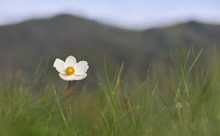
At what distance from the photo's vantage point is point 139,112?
263cm

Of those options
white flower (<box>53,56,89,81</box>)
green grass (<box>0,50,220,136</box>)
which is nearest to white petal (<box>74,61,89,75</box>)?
white flower (<box>53,56,89,81</box>)

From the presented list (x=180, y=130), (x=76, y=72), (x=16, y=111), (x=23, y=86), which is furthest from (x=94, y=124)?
(x=23, y=86)

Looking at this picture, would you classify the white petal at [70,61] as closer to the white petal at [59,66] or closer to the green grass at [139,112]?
the white petal at [59,66]

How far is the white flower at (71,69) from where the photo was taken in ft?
8.77

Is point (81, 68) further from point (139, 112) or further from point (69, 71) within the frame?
point (139, 112)

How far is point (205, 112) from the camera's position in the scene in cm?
244

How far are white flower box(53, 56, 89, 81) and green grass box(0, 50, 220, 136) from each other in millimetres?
82

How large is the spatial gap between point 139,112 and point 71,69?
16.2 inches

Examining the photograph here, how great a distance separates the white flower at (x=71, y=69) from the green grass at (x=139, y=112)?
0.27 ft

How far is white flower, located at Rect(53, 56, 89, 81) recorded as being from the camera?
2672 mm

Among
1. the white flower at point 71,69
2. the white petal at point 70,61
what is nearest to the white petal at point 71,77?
the white flower at point 71,69

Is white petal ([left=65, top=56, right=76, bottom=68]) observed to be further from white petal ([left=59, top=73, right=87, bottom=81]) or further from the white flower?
→ white petal ([left=59, top=73, right=87, bottom=81])

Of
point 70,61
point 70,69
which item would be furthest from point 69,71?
point 70,61

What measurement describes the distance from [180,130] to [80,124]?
710 mm
